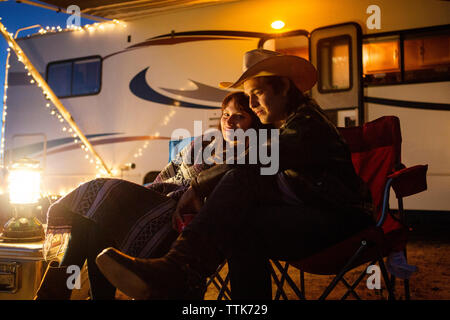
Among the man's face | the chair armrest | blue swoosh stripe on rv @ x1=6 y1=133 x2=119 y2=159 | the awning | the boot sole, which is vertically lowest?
the boot sole

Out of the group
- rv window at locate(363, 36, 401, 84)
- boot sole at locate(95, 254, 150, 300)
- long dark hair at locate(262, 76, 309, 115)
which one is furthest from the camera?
rv window at locate(363, 36, 401, 84)

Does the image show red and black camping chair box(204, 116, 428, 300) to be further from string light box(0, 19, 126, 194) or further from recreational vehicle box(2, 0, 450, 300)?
string light box(0, 19, 126, 194)

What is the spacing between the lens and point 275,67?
1.54 m

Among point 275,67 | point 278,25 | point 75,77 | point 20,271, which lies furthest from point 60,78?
point 275,67

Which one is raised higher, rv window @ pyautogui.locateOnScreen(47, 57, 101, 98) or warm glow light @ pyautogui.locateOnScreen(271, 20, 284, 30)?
warm glow light @ pyautogui.locateOnScreen(271, 20, 284, 30)

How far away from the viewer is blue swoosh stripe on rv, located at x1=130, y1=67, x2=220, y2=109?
441 cm

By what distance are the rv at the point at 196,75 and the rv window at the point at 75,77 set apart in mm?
14

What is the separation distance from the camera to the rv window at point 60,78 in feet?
16.5

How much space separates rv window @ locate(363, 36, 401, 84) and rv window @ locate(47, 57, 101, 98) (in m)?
3.34

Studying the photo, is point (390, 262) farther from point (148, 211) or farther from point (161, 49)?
point (161, 49)

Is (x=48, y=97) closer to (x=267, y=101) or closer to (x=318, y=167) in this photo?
(x=267, y=101)

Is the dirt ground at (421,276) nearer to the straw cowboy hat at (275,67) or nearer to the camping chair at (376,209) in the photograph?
the camping chair at (376,209)

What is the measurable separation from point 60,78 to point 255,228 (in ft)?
15.9

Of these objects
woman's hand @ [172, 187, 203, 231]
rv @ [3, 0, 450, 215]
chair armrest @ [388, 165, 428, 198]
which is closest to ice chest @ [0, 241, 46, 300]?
woman's hand @ [172, 187, 203, 231]
